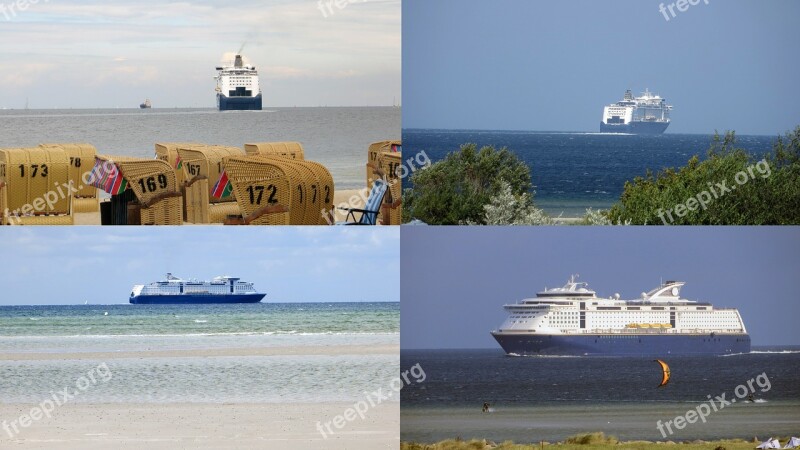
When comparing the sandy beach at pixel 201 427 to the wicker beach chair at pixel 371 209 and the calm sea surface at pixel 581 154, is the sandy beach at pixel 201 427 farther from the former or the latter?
the calm sea surface at pixel 581 154

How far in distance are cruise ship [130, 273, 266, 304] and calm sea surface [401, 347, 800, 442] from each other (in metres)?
1.91

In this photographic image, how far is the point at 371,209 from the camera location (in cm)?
1692

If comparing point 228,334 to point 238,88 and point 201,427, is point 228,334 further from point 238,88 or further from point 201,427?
point 238,88

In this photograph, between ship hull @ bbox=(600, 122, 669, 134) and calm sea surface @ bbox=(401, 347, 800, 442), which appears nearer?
calm sea surface @ bbox=(401, 347, 800, 442)

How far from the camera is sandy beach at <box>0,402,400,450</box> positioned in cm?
1644

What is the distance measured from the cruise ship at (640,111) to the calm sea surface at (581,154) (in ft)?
0.49

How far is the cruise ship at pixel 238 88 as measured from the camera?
18.7 metres

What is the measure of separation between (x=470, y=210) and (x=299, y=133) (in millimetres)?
2316

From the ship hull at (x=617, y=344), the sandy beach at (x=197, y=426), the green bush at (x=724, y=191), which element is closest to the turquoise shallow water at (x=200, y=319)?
the sandy beach at (x=197, y=426)

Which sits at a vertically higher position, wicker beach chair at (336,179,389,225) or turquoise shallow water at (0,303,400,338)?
wicker beach chair at (336,179,389,225)

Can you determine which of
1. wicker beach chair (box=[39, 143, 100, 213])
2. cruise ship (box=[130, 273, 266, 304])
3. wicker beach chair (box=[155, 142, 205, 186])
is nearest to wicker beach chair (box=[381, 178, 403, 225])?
cruise ship (box=[130, 273, 266, 304])

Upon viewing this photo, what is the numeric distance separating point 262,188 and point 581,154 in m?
4.39

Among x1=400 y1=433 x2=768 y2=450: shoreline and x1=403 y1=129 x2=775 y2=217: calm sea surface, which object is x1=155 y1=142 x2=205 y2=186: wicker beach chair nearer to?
x1=403 y1=129 x2=775 y2=217: calm sea surface

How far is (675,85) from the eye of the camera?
19.1m
